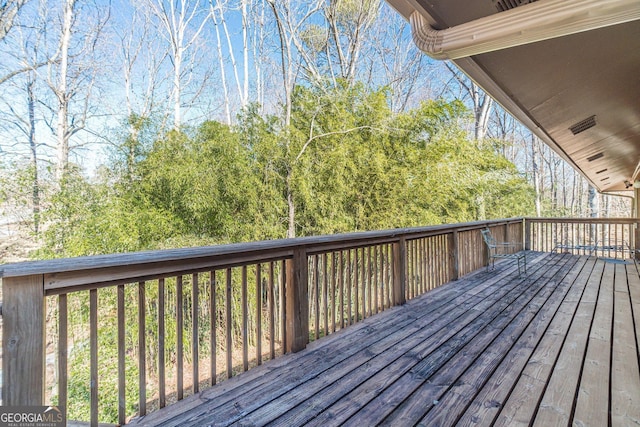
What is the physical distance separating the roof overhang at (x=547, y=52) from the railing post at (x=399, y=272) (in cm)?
169

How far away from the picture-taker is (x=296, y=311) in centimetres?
230

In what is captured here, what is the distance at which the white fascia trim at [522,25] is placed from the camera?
1.25 metres

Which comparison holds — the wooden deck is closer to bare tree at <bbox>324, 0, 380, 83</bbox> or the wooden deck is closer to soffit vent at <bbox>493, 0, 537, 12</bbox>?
soffit vent at <bbox>493, 0, 537, 12</bbox>

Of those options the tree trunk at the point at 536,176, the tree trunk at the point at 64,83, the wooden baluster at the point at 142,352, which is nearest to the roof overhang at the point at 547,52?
the wooden baluster at the point at 142,352

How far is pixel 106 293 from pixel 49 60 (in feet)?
19.1

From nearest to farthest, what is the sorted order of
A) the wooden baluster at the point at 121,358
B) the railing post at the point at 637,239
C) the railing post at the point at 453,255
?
the wooden baluster at the point at 121,358, the railing post at the point at 453,255, the railing post at the point at 637,239

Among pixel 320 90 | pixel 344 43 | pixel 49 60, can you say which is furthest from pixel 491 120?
pixel 49 60

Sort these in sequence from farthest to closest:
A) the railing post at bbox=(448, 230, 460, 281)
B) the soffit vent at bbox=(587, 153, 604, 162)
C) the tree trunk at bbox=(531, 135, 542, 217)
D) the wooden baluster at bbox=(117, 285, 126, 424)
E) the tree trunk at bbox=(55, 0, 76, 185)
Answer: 1. the tree trunk at bbox=(531, 135, 542, 217)
2. the tree trunk at bbox=(55, 0, 76, 185)
3. the soffit vent at bbox=(587, 153, 604, 162)
4. the railing post at bbox=(448, 230, 460, 281)
5. the wooden baluster at bbox=(117, 285, 126, 424)

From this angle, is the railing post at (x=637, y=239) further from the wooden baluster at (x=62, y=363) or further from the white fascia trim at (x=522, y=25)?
the wooden baluster at (x=62, y=363)

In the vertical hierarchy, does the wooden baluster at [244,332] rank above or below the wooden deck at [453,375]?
above

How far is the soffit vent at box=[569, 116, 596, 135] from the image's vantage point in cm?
324

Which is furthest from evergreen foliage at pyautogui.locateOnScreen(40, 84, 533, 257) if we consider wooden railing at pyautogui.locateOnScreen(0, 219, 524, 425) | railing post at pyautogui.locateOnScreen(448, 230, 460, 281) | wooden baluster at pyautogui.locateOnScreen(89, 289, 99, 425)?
wooden baluster at pyautogui.locateOnScreen(89, 289, 99, 425)

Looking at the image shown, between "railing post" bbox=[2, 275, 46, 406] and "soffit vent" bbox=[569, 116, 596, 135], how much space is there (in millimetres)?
4741

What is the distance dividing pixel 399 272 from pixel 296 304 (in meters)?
1.52
